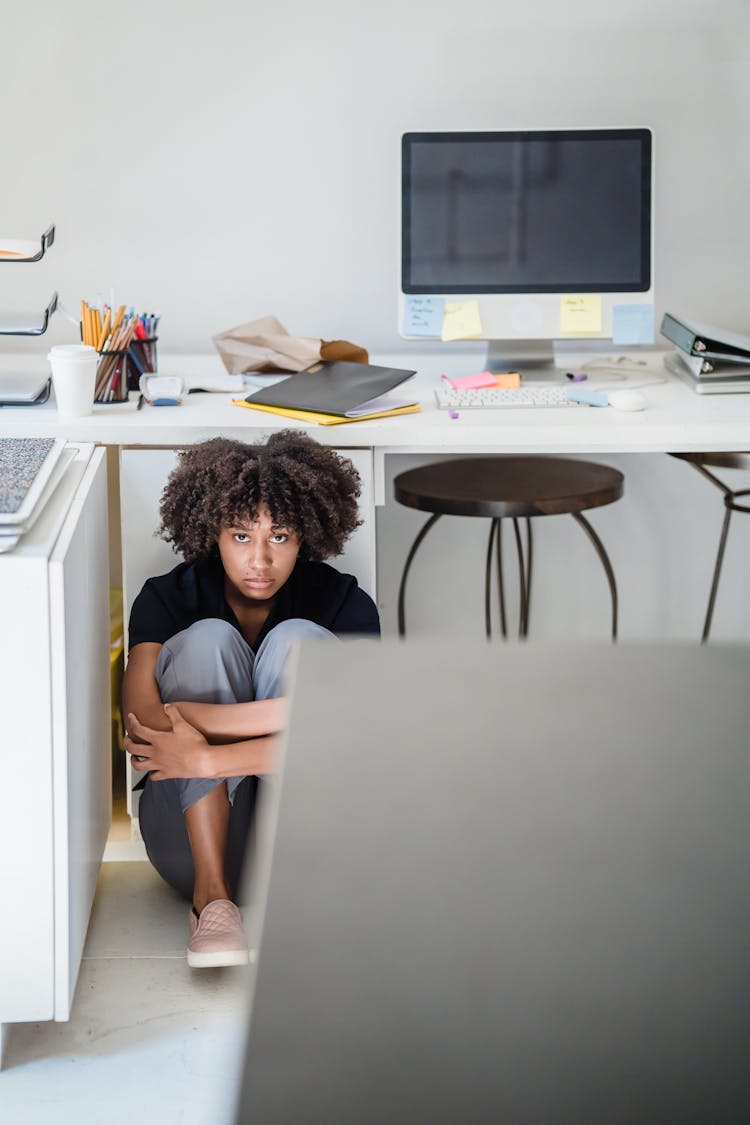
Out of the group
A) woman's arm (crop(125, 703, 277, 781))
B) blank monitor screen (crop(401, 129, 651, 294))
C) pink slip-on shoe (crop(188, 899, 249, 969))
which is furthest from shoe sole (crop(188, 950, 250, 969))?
blank monitor screen (crop(401, 129, 651, 294))

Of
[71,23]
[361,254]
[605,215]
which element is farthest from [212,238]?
[605,215]

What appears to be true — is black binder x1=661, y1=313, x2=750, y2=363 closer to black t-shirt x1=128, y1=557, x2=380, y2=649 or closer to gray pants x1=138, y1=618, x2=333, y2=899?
black t-shirt x1=128, y1=557, x2=380, y2=649

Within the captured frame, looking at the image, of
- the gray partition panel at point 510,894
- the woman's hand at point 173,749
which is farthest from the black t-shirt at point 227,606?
the gray partition panel at point 510,894

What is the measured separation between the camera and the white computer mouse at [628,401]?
187cm

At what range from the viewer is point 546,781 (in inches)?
16.9

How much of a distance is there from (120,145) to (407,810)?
7.30 feet

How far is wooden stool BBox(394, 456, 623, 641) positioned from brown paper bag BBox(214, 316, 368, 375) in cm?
25

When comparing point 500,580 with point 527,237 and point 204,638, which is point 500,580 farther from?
point 204,638

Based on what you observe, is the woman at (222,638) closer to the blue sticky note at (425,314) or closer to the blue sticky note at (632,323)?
the blue sticky note at (425,314)

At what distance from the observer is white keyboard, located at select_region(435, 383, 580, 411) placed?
6.27 feet

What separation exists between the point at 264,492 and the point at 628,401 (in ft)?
1.98

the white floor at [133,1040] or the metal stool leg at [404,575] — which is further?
the metal stool leg at [404,575]

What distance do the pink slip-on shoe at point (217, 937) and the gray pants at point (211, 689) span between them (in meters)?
0.05

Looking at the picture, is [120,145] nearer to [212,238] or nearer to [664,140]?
[212,238]
